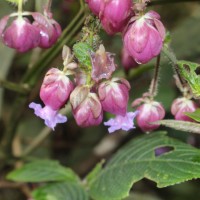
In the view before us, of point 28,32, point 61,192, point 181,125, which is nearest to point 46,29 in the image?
point 28,32

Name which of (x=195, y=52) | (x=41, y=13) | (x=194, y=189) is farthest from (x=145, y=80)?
(x=41, y=13)

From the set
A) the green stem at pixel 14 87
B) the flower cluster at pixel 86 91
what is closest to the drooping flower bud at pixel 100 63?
the flower cluster at pixel 86 91

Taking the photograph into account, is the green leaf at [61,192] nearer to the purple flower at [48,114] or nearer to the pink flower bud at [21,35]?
the purple flower at [48,114]

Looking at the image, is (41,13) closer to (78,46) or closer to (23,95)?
(78,46)

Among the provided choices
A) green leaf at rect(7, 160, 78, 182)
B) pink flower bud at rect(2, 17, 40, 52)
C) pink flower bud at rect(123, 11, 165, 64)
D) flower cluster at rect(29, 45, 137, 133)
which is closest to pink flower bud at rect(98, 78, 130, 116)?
flower cluster at rect(29, 45, 137, 133)

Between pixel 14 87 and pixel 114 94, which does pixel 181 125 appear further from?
pixel 14 87
